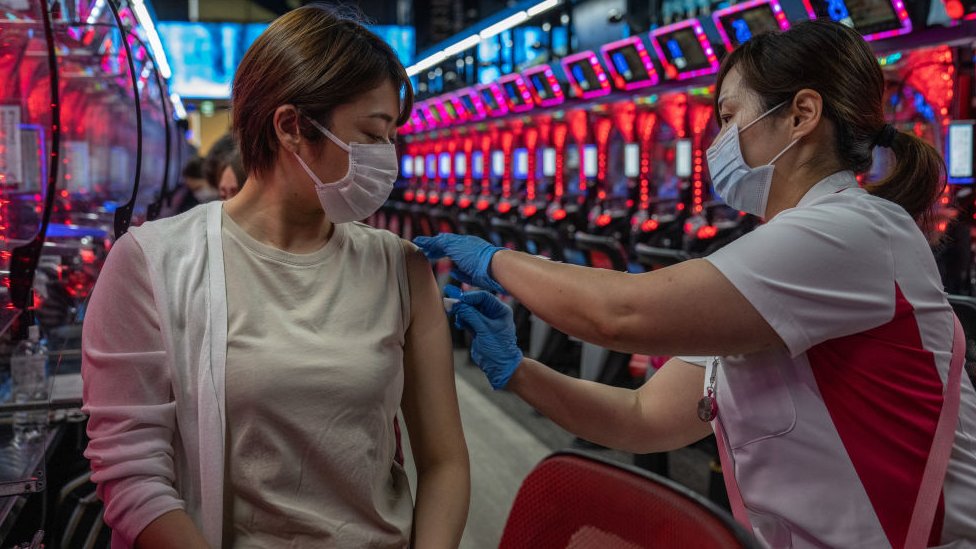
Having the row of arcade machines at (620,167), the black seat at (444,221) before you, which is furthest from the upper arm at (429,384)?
the black seat at (444,221)

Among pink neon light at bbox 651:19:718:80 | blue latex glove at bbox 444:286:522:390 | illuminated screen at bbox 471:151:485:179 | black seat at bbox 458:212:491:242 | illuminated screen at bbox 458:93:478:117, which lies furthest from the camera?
illuminated screen at bbox 471:151:485:179

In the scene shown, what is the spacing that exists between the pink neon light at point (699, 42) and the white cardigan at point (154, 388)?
5.32 meters

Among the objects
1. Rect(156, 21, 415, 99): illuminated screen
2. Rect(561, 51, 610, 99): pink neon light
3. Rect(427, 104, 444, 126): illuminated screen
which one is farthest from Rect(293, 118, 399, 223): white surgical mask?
Rect(156, 21, 415, 99): illuminated screen

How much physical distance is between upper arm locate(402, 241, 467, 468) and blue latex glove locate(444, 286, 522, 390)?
170mm

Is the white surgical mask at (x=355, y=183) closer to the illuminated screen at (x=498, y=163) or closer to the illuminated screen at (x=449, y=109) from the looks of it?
the illuminated screen at (x=498, y=163)

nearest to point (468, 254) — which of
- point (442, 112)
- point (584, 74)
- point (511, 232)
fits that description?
point (511, 232)

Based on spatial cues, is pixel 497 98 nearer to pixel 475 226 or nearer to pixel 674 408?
pixel 475 226

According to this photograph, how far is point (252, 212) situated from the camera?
1504mm

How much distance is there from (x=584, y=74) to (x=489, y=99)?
281 cm

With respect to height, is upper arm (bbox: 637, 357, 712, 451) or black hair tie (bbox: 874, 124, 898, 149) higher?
black hair tie (bbox: 874, 124, 898, 149)

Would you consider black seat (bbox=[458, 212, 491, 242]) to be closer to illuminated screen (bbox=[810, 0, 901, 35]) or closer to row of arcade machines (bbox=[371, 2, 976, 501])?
row of arcade machines (bbox=[371, 2, 976, 501])

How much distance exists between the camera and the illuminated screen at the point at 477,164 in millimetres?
12227

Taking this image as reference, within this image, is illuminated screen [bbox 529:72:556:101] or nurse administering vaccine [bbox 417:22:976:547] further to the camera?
illuminated screen [bbox 529:72:556:101]

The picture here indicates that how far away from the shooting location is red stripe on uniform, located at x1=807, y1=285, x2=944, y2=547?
4.62 feet
